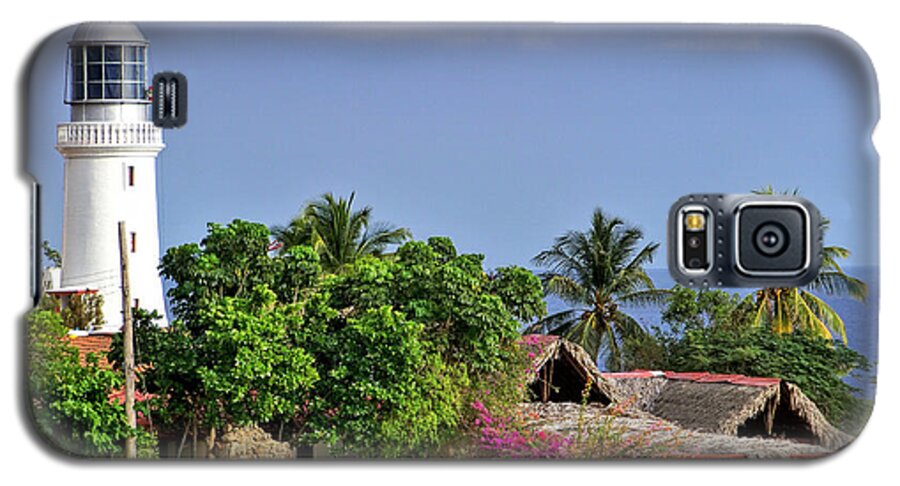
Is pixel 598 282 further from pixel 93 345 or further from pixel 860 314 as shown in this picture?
pixel 93 345

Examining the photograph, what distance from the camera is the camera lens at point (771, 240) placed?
739cm

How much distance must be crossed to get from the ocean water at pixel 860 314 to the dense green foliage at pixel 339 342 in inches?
18.0

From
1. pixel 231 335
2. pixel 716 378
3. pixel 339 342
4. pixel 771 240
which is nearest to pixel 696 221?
pixel 771 240

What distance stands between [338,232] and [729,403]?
175cm

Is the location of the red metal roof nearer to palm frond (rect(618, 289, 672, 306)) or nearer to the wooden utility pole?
Answer: palm frond (rect(618, 289, 672, 306))

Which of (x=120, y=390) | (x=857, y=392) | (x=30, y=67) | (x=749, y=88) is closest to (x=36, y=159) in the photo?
(x=30, y=67)

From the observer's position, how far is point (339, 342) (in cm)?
784

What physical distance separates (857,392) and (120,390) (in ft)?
9.94

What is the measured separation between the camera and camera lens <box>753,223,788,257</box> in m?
7.39

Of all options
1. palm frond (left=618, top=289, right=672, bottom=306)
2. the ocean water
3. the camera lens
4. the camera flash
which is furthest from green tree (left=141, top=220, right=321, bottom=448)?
the camera lens

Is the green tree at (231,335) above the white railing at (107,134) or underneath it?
underneath

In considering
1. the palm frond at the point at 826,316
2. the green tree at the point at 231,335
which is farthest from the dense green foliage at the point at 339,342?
the palm frond at the point at 826,316

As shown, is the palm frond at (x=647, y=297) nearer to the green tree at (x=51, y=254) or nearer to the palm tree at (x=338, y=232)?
the palm tree at (x=338, y=232)

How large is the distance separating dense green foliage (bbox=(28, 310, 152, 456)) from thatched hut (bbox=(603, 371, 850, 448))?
2.07 m
